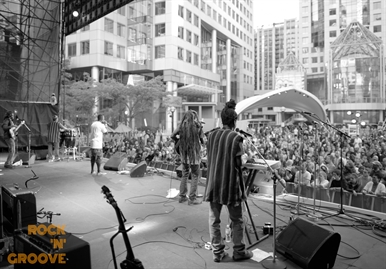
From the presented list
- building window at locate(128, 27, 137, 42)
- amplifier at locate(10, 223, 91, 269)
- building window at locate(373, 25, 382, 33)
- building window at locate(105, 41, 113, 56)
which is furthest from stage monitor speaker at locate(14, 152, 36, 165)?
building window at locate(373, 25, 382, 33)

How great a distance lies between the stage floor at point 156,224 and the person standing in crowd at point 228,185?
195 mm

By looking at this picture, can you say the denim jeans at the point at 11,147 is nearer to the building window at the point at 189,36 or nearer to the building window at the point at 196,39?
the building window at the point at 189,36

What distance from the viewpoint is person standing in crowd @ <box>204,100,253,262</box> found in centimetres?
357

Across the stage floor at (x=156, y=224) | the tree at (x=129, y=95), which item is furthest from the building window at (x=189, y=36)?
the stage floor at (x=156, y=224)

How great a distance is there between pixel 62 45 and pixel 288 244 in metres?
14.9

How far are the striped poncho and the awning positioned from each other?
38.1 m

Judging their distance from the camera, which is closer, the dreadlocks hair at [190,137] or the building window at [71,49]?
the dreadlocks hair at [190,137]

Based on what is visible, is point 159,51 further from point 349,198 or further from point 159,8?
point 349,198

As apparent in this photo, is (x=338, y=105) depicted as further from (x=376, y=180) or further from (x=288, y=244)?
(x=288, y=244)

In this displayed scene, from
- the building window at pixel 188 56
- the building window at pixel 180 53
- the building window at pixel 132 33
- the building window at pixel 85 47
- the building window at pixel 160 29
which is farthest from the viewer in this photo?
the building window at pixel 188 56

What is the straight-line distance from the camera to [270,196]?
675 cm

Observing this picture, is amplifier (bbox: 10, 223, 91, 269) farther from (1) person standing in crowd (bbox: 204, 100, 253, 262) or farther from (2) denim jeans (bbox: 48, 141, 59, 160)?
(2) denim jeans (bbox: 48, 141, 59, 160)

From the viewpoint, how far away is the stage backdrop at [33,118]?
13906 millimetres

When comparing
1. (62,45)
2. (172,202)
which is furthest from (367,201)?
(62,45)
